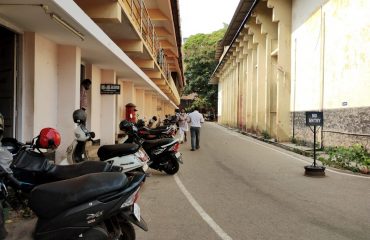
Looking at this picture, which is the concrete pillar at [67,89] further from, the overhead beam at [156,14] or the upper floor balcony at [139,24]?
the overhead beam at [156,14]

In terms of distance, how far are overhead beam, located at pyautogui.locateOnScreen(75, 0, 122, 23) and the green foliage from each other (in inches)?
304

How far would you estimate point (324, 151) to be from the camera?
17.2m

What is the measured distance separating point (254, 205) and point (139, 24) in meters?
12.2

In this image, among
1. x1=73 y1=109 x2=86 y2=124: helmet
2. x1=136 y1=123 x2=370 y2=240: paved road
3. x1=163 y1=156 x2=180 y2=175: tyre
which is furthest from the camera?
x1=163 y1=156 x2=180 y2=175: tyre

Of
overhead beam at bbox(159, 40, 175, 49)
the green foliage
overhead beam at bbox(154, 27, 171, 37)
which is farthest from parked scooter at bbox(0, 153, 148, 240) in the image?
overhead beam at bbox(159, 40, 175, 49)

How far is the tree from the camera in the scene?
71.6 metres

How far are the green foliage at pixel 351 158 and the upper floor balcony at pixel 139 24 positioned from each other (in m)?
7.69

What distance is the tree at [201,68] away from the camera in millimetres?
71562

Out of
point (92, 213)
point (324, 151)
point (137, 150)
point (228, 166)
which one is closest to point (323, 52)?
point (324, 151)

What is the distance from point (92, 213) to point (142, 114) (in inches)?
972

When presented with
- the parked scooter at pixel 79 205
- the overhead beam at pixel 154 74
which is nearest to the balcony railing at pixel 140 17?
the overhead beam at pixel 154 74

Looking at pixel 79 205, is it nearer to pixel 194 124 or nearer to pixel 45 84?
pixel 45 84

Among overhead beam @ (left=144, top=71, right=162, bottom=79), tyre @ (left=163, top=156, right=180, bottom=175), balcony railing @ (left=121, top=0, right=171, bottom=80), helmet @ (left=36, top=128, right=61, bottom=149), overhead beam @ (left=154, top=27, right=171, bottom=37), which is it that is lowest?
tyre @ (left=163, top=156, right=180, bottom=175)

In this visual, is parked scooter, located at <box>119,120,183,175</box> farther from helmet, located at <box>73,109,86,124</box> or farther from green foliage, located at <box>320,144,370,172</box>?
green foliage, located at <box>320,144,370,172</box>
